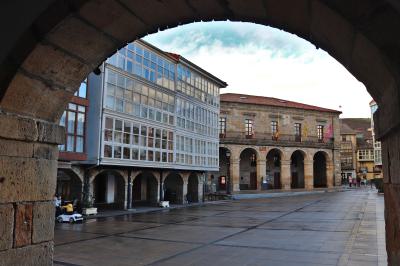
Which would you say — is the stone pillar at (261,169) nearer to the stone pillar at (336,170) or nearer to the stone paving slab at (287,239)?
the stone pillar at (336,170)

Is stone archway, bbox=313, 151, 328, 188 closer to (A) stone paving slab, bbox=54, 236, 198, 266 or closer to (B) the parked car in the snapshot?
(B) the parked car

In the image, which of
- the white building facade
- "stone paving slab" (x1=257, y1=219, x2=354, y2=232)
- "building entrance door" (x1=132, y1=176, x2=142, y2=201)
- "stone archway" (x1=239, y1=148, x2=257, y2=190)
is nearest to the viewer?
"stone paving slab" (x1=257, y1=219, x2=354, y2=232)

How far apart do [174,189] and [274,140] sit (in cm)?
2038

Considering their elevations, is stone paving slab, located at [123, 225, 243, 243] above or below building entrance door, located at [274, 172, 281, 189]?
below

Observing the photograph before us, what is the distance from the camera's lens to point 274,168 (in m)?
48.3

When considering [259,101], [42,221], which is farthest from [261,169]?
[42,221]

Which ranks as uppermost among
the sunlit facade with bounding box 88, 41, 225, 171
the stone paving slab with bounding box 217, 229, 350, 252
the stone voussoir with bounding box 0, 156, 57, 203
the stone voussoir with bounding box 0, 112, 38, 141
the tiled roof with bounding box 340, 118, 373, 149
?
the tiled roof with bounding box 340, 118, 373, 149

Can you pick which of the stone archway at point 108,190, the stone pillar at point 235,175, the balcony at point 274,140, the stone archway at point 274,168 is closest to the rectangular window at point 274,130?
the balcony at point 274,140

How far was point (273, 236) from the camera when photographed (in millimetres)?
12633

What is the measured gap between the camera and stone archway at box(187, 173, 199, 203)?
31078 mm

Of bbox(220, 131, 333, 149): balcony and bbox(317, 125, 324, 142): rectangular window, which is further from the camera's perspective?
bbox(317, 125, 324, 142): rectangular window

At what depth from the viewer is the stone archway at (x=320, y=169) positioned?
50.3 meters

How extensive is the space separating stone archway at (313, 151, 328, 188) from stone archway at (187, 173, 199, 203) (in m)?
24.9

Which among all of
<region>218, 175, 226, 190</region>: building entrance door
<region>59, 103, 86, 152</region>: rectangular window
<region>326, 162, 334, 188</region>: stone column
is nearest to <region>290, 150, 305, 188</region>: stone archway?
<region>326, 162, 334, 188</region>: stone column
